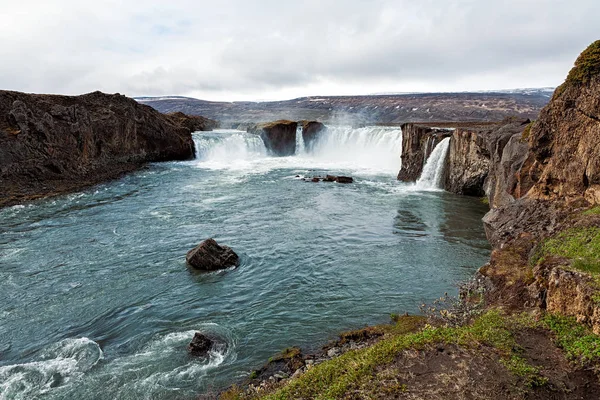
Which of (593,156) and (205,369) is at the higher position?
(593,156)

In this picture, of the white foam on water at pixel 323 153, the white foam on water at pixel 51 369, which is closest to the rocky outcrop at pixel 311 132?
the white foam on water at pixel 323 153

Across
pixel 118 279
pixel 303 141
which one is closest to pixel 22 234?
pixel 118 279

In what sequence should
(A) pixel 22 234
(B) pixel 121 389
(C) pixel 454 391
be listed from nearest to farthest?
(C) pixel 454 391 → (B) pixel 121 389 → (A) pixel 22 234

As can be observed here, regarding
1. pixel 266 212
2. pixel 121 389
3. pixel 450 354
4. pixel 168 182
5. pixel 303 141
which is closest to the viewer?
pixel 450 354

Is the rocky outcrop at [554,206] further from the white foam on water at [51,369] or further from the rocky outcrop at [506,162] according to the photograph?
the white foam on water at [51,369]

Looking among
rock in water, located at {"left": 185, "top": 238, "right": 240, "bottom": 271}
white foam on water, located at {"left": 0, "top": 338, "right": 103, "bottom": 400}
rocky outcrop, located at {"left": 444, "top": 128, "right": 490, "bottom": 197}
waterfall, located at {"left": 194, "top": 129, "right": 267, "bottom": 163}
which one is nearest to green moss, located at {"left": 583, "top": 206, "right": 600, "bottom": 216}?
rock in water, located at {"left": 185, "top": 238, "right": 240, "bottom": 271}

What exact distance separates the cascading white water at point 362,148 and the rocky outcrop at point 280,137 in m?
4.47

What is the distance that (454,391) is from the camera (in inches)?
261

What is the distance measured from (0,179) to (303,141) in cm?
4621

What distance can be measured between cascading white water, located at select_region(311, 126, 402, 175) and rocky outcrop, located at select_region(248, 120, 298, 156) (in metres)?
4.47

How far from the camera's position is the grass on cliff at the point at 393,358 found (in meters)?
7.00

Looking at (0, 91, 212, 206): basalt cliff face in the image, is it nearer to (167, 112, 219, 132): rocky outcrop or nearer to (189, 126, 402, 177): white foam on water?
(189, 126, 402, 177): white foam on water

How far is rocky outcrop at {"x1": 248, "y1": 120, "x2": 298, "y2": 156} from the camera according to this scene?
67.3m

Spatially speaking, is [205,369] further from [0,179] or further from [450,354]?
[0,179]
